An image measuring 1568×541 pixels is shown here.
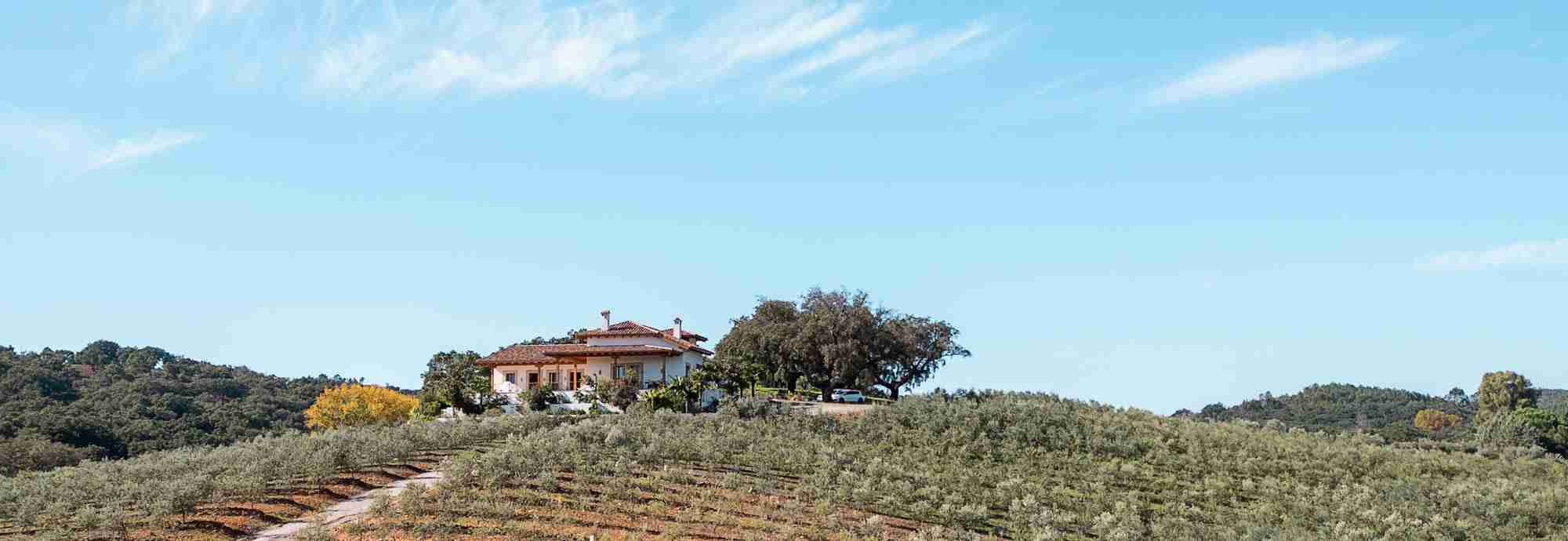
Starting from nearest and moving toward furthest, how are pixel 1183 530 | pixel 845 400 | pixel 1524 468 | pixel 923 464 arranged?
pixel 1183 530 < pixel 923 464 < pixel 1524 468 < pixel 845 400

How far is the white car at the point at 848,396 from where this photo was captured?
61.0 m

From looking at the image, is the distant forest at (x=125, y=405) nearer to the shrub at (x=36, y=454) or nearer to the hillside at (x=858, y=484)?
the shrub at (x=36, y=454)

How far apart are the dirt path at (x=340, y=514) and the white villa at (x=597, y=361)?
27.3 metres

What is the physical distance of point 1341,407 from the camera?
134 meters

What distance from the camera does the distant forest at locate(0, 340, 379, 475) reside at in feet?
211

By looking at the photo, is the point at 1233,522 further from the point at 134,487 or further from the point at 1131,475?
the point at 134,487

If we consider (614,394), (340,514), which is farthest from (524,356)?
(340,514)

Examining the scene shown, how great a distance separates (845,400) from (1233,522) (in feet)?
92.4

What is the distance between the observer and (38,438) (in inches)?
2483

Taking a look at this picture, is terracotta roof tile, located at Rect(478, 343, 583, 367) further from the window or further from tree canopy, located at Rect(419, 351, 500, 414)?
tree canopy, located at Rect(419, 351, 500, 414)

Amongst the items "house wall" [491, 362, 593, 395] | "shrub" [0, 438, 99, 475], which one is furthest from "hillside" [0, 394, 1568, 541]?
"shrub" [0, 438, 99, 475]

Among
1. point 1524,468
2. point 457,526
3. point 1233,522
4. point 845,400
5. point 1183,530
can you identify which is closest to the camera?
point 457,526

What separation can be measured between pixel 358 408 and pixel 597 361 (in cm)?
1206

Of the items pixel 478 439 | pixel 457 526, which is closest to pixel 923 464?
pixel 478 439
